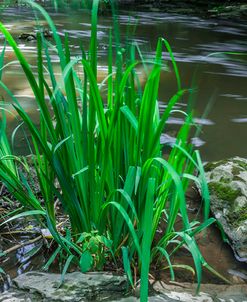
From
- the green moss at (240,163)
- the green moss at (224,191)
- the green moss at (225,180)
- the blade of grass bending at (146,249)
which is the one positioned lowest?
the green moss at (224,191)

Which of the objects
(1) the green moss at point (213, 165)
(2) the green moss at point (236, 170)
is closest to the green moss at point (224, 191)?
(2) the green moss at point (236, 170)

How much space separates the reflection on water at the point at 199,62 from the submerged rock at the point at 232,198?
0.57m

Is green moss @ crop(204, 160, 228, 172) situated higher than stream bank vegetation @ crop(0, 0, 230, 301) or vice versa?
stream bank vegetation @ crop(0, 0, 230, 301)

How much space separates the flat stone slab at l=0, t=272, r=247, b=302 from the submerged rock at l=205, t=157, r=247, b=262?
0.41m

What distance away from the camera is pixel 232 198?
2.43 meters

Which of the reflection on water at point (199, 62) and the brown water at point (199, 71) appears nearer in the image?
the brown water at point (199, 71)

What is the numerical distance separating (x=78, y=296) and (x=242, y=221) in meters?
0.98

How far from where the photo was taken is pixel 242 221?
7.41 ft

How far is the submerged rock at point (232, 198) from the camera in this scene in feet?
7.14

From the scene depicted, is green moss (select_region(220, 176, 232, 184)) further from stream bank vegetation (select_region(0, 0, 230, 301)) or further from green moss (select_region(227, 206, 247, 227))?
stream bank vegetation (select_region(0, 0, 230, 301))

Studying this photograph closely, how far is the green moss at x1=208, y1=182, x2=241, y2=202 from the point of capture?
2445mm

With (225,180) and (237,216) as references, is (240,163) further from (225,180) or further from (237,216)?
(237,216)

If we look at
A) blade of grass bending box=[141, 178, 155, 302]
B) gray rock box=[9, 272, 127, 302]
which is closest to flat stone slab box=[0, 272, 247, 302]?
gray rock box=[9, 272, 127, 302]

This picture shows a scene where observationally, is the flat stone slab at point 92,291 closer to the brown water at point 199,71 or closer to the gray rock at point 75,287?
the gray rock at point 75,287
